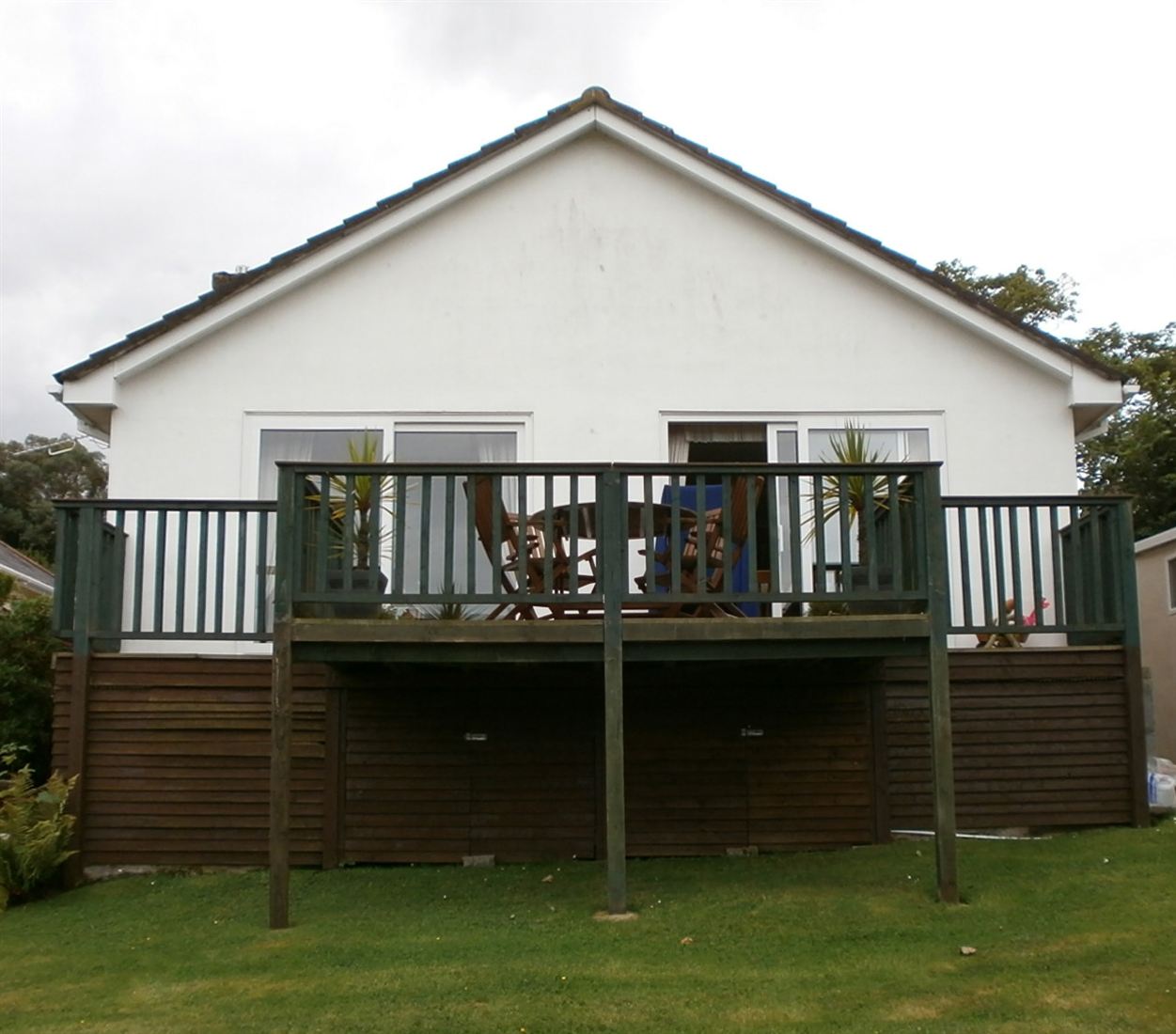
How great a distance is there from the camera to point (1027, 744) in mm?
9023

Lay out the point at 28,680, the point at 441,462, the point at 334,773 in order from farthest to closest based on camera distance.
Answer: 1. the point at 28,680
2. the point at 441,462
3. the point at 334,773

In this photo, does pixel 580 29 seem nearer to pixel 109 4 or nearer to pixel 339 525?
pixel 109 4

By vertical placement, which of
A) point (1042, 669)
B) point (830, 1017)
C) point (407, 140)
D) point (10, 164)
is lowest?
point (830, 1017)

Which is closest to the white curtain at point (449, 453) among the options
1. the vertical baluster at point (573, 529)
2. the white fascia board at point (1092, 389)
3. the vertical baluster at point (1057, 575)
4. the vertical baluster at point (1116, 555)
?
the vertical baluster at point (573, 529)

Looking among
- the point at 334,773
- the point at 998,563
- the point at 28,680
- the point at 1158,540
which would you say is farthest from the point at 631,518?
the point at 1158,540

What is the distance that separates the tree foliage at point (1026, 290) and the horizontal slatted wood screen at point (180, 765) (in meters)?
24.3

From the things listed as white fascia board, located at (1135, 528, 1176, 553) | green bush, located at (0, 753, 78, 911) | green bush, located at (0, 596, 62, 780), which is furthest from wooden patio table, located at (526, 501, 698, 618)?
white fascia board, located at (1135, 528, 1176, 553)

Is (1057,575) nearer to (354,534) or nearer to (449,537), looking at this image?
(449,537)

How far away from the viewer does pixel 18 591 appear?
826 inches

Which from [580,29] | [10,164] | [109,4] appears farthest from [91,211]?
[580,29]

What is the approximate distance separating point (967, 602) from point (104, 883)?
6.22m

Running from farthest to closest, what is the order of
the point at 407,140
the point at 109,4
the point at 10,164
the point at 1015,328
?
the point at 10,164 < the point at 407,140 < the point at 109,4 < the point at 1015,328

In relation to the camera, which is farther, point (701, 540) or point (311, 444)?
point (311, 444)

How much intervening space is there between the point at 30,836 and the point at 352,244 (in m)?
5.13
